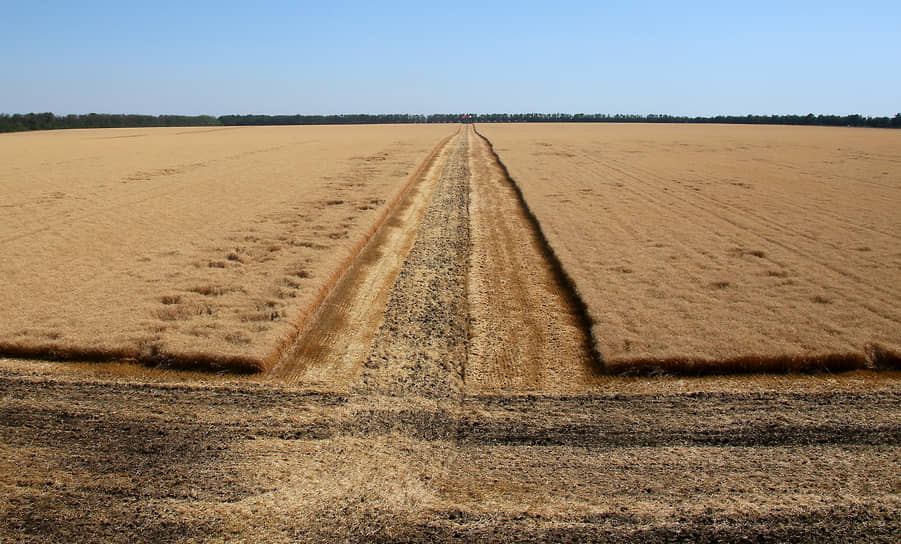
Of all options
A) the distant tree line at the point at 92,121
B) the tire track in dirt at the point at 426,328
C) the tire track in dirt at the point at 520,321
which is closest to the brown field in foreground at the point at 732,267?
the tire track in dirt at the point at 520,321

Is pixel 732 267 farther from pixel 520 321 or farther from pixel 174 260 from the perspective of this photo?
pixel 174 260

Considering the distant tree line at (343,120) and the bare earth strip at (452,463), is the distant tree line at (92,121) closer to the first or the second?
the distant tree line at (343,120)

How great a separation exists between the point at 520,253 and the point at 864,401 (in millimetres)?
7364

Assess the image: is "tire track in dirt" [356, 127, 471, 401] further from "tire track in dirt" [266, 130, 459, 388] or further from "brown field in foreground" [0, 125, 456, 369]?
"brown field in foreground" [0, 125, 456, 369]

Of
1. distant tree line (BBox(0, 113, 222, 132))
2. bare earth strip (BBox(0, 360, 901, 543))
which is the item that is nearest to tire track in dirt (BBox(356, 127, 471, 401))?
bare earth strip (BBox(0, 360, 901, 543))

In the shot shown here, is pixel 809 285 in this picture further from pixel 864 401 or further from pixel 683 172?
pixel 683 172

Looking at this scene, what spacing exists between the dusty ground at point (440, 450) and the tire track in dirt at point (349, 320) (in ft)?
0.22

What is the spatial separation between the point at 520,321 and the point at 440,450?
12.0 feet

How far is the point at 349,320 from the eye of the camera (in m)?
8.75

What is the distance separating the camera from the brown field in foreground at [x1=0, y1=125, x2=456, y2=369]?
7.65 meters

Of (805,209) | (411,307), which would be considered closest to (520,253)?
(411,307)

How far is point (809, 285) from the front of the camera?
32.4ft

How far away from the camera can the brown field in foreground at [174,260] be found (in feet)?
25.1

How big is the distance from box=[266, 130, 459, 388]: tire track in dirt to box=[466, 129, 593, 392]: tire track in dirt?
1.53m
